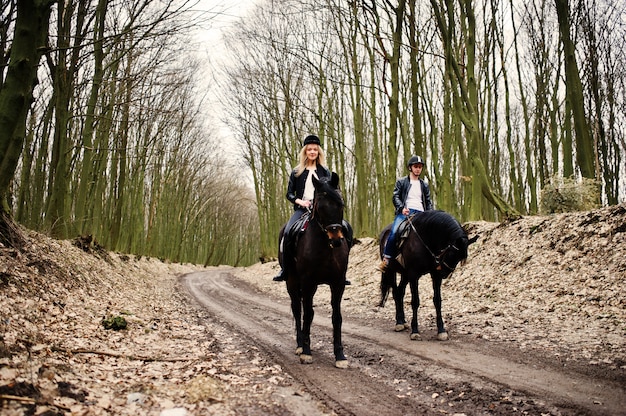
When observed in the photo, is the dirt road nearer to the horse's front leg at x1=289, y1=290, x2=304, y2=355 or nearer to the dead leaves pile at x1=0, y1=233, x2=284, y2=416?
the horse's front leg at x1=289, y1=290, x2=304, y2=355

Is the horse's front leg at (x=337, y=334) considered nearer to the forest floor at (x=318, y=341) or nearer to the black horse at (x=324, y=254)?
the black horse at (x=324, y=254)

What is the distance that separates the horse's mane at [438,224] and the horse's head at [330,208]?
227cm

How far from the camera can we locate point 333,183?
14.8 feet

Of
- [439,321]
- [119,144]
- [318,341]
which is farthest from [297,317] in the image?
[119,144]

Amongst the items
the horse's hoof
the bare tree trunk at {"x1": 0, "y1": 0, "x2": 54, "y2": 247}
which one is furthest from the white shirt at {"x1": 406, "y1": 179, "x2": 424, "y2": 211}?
the bare tree trunk at {"x1": 0, "y1": 0, "x2": 54, "y2": 247}

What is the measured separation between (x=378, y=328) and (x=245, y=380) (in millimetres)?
3459

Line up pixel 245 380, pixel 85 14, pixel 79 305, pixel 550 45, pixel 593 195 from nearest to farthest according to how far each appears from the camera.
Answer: pixel 245 380 < pixel 79 305 < pixel 593 195 < pixel 85 14 < pixel 550 45

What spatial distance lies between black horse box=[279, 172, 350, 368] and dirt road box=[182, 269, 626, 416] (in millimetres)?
375

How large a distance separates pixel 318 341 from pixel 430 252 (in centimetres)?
215

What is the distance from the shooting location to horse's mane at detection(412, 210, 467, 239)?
5895mm

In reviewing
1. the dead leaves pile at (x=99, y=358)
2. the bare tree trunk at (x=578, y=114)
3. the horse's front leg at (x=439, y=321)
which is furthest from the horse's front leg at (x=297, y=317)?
the bare tree trunk at (x=578, y=114)

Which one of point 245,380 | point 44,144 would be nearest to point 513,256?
point 245,380

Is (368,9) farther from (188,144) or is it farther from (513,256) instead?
(188,144)

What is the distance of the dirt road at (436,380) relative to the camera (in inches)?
133
